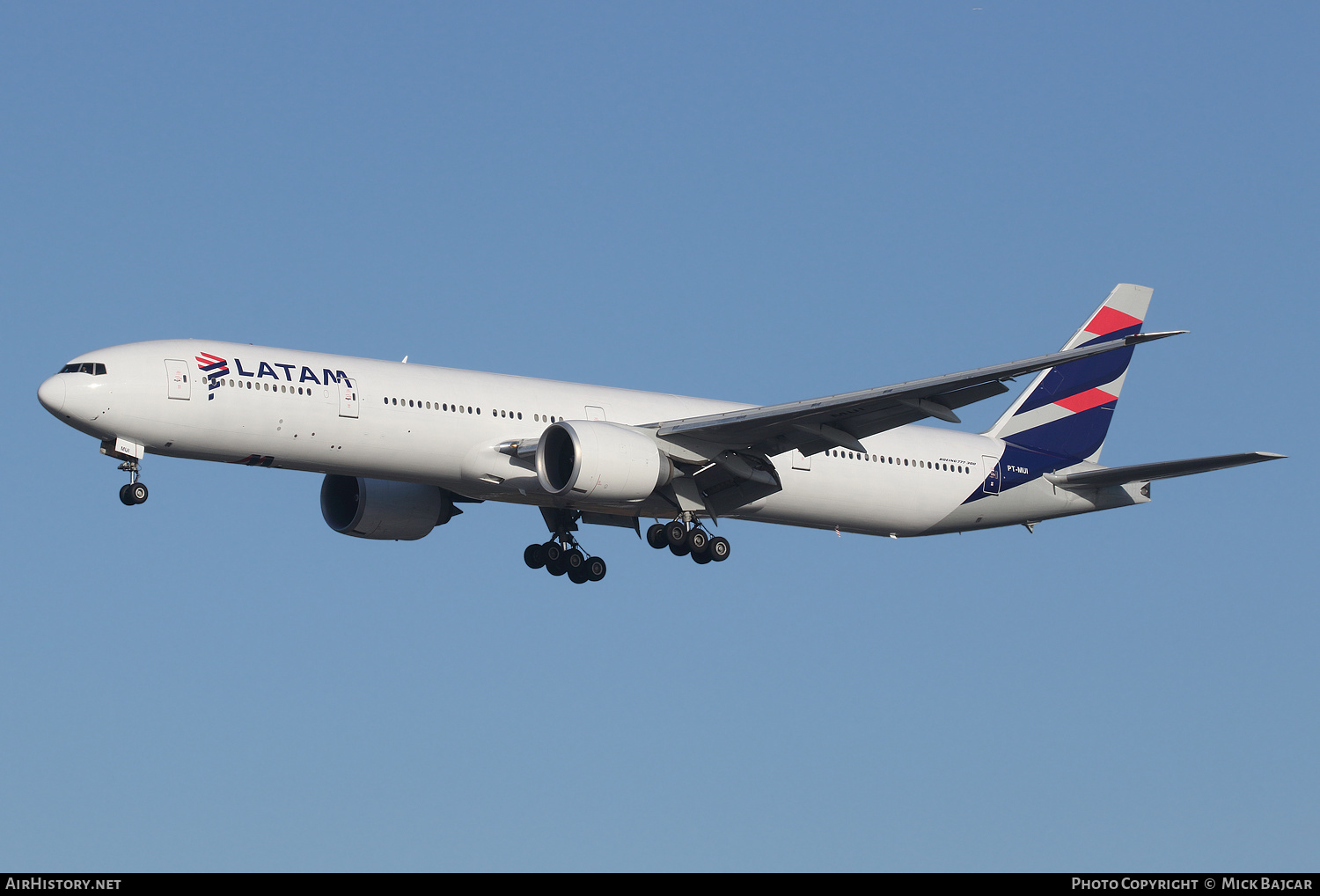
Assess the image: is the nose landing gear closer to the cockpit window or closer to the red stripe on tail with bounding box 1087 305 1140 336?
the cockpit window

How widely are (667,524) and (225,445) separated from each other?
1109 centimetres

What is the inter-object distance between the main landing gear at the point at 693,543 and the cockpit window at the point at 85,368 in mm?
13854

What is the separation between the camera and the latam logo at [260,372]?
1353 inches

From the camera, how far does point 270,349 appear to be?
35688 mm

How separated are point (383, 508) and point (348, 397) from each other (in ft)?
21.6

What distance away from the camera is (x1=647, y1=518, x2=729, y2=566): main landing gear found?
3928 cm

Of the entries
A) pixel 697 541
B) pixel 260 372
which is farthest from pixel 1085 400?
pixel 260 372

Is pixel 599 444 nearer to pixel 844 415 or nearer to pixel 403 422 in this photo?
pixel 403 422

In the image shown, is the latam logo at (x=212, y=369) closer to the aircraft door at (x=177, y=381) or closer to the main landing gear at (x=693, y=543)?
the aircraft door at (x=177, y=381)

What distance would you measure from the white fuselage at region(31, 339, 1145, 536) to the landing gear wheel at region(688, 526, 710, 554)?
91cm

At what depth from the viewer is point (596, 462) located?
36094 mm

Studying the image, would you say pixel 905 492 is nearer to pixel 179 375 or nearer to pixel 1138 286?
pixel 1138 286

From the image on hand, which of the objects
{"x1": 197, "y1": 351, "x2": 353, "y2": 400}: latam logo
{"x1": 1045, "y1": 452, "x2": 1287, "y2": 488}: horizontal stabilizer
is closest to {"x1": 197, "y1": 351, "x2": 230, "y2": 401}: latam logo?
{"x1": 197, "y1": 351, "x2": 353, "y2": 400}: latam logo
